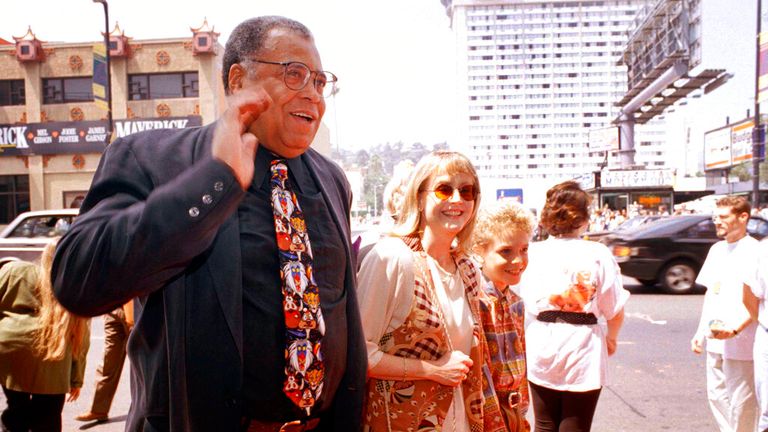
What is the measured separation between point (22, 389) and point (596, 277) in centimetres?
333

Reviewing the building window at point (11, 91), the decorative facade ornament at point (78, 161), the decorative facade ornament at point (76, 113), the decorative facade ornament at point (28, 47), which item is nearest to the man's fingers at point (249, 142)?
the decorative facade ornament at point (78, 161)

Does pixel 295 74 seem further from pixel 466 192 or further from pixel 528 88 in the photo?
pixel 528 88

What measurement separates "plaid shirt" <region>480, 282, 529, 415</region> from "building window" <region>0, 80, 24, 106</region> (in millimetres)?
32238

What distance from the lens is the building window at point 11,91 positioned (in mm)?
28922

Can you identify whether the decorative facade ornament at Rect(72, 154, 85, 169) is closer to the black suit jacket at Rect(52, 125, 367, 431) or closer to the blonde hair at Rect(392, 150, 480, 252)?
the blonde hair at Rect(392, 150, 480, 252)

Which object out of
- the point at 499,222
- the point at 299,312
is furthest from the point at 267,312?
the point at 499,222

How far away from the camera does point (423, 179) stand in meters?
2.61

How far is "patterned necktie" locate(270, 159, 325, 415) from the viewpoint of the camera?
157 centimetres

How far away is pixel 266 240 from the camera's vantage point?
5.23 ft

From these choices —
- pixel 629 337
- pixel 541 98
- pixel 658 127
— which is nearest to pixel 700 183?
pixel 629 337

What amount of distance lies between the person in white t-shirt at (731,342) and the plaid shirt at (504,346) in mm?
1672

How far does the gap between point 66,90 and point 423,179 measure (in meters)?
31.0

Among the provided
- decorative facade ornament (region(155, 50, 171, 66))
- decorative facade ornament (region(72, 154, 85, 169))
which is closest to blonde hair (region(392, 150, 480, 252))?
decorative facade ornament (region(155, 50, 171, 66))

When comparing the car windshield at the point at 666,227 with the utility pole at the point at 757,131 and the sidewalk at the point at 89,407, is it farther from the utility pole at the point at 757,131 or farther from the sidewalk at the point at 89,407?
the utility pole at the point at 757,131
